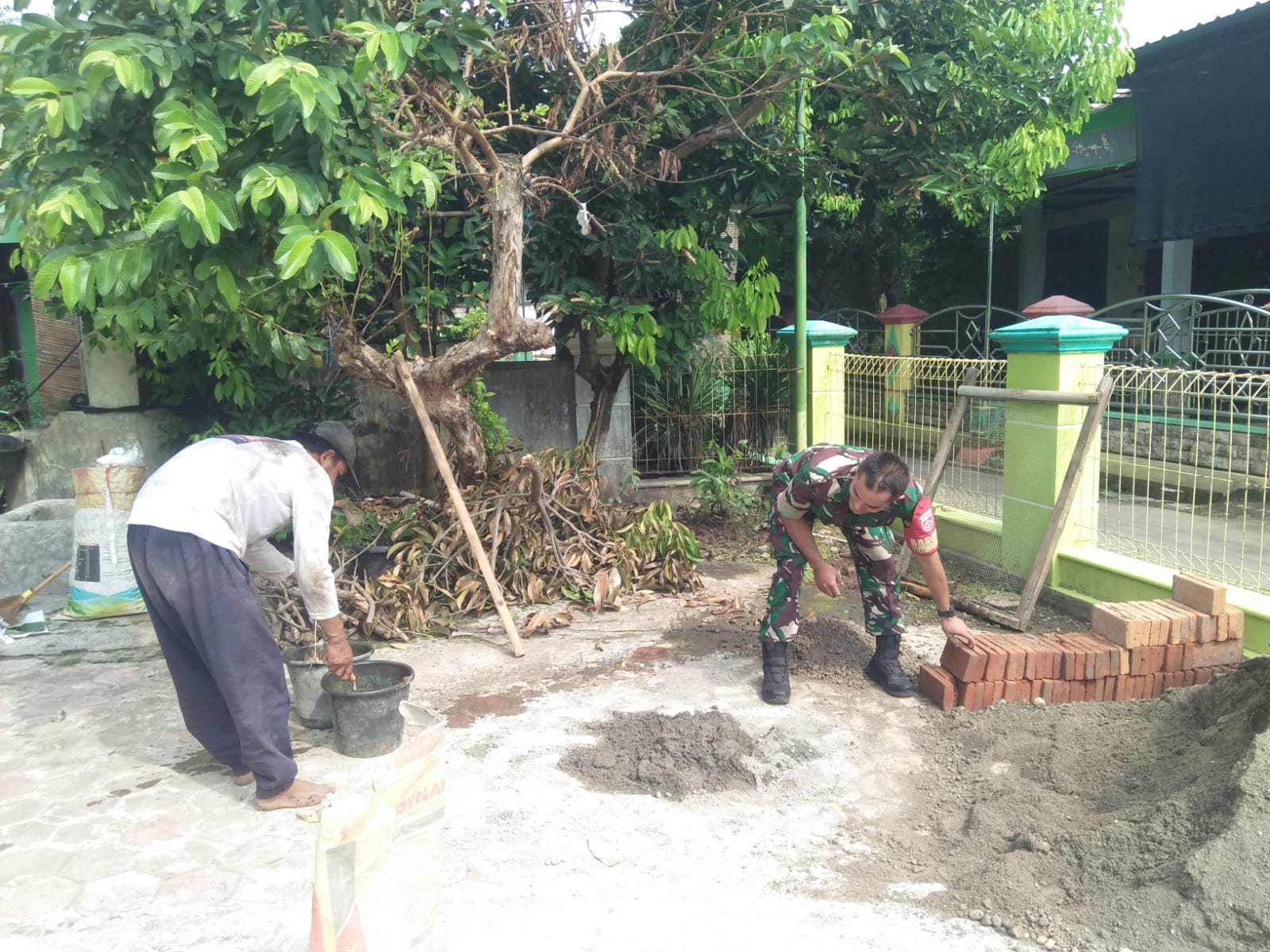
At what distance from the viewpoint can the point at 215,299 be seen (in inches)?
178

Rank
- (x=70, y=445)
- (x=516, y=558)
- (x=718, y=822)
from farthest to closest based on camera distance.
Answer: (x=70, y=445) → (x=516, y=558) → (x=718, y=822)

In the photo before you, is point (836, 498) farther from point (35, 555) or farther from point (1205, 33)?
point (1205, 33)

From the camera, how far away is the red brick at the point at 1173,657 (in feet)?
14.7

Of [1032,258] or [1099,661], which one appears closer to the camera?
[1099,661]

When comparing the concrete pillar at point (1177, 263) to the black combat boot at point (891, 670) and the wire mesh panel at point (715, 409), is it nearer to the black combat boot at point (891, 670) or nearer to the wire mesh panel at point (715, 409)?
the wire mesh panel at point (715, 409)

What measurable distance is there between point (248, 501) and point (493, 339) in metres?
2.26

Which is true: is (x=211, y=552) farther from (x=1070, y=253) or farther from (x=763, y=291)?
(x=1070, y=253)

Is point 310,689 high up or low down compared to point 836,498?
down

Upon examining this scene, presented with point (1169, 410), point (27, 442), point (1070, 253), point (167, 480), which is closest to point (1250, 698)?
point (1169, 410)

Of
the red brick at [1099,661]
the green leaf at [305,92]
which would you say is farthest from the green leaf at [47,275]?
the red brick at [1099,661]

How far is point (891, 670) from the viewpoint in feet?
15.7

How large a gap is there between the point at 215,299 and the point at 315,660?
173 centimetres

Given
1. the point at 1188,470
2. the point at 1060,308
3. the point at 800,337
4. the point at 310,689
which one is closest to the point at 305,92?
the point at 310,689

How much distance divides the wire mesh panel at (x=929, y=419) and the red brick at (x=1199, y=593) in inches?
64.5
